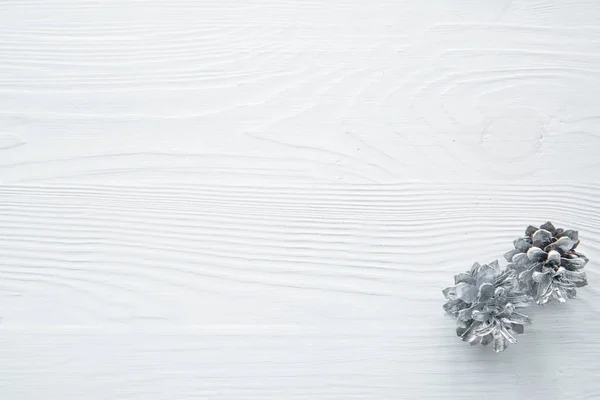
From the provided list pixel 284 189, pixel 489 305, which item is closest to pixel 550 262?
pixel 489 305

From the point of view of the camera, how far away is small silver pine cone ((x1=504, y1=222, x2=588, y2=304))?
500 millimetres

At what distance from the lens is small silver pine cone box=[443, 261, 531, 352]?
50cm

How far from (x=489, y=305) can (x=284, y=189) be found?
22cm

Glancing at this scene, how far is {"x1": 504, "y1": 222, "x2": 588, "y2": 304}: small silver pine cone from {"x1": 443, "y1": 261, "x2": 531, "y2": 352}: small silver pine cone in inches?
0.6

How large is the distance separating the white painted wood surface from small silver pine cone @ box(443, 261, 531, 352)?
0.04 m

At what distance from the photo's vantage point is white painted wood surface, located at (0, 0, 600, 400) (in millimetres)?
534

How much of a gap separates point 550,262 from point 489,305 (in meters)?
0.07

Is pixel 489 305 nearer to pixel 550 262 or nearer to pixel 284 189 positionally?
pixel 550 262

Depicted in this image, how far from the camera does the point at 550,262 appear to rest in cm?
50

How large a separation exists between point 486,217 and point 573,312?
0.39ft

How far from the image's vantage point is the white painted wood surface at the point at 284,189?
0.53 m

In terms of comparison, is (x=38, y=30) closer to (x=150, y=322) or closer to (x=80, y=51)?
(x=80, y=51)

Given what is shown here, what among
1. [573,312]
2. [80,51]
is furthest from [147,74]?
[573,312]

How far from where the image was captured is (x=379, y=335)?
538mm
